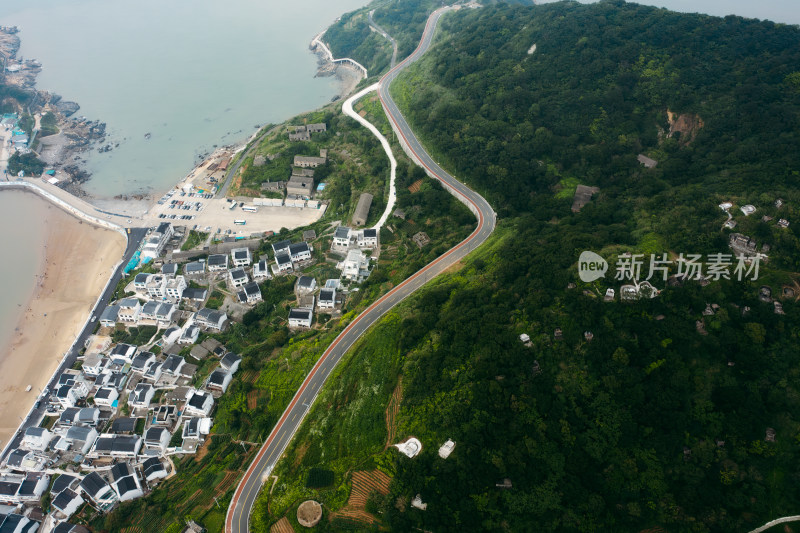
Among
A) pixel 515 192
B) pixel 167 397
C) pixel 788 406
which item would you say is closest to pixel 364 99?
pixel 515 192

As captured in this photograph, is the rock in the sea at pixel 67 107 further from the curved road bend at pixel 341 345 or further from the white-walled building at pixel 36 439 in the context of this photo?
the white-walled building at pixel 36 439

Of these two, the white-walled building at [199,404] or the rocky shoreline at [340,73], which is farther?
the rocky shoreline at [340,73]

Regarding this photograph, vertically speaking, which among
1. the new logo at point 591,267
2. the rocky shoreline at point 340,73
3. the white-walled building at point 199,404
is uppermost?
the rocky shoreline at point 340,73

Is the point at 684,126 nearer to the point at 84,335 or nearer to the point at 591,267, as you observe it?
the point at 591,267

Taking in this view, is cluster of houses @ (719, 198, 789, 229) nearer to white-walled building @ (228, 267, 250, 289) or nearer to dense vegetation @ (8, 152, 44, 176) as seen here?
white-walled building @ (228, 267, 250, 289)

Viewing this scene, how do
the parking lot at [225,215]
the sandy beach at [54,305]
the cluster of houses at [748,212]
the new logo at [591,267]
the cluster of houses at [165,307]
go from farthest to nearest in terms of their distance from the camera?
the parking lot at [225,215], the cluster of houses at [165,307], the sandy beach at [54,305], the cluster of houses at [748,212], the new logo at [591,267]

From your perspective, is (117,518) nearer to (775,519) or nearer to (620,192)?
(775,519)

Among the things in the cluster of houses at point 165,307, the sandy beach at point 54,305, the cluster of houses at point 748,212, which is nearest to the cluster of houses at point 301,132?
Result: the cluster of houses at point 165,307
